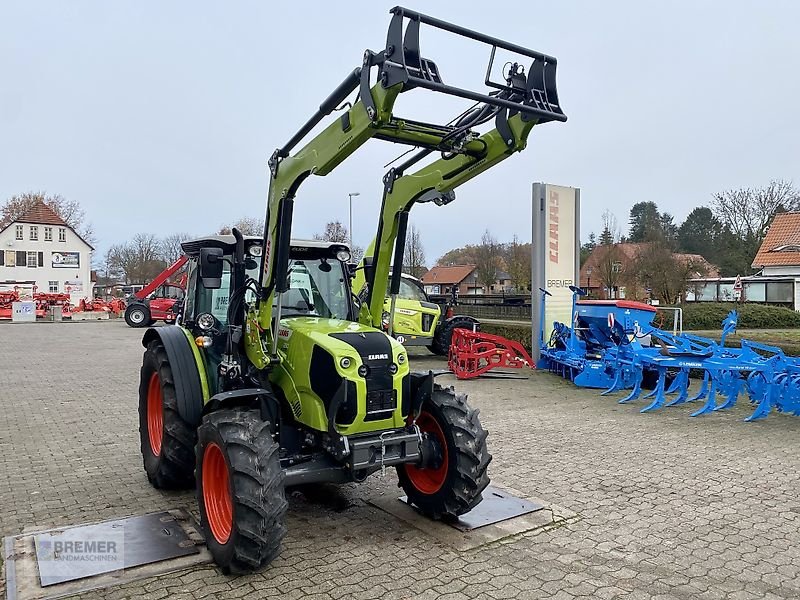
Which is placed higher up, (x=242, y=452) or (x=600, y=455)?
(x=242, y=452)

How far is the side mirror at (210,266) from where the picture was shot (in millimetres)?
4535

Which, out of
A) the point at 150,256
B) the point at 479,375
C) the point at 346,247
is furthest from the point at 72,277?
the point at 346,247

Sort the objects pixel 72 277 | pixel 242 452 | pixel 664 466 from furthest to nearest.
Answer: pixel 72 277, pixel 664 466, pixel 242 452

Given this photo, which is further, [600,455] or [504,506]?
[600,455]

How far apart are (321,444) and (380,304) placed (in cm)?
132

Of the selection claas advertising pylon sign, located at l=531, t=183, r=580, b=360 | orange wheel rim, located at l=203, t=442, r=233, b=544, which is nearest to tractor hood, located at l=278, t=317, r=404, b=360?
orange wheel rim, located at l=203, t=442, r=233, b=544

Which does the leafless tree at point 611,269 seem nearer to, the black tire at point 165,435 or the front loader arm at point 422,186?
the front loader arm at point 422,186

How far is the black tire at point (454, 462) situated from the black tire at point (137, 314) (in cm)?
2626

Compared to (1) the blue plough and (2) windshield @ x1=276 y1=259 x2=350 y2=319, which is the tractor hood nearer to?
(2) windshield @ x1=276 y1=259 x2=350 y2=319

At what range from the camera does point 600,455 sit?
22.4 feet

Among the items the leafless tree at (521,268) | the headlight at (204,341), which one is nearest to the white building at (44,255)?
the leafless tree at (521,268)

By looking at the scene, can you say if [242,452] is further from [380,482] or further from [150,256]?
[150,256]

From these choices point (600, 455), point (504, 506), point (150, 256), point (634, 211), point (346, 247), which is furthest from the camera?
point (634, 211)

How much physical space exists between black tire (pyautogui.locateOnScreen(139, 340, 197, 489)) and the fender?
6 cm
